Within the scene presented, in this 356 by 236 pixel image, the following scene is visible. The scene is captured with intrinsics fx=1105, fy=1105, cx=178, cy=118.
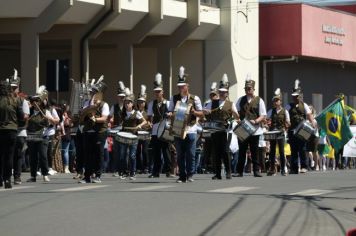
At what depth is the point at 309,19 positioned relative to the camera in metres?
43.6

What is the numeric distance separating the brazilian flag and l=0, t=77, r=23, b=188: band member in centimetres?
1187

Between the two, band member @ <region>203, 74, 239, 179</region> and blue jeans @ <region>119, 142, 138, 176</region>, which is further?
blue jeans @ <region>119, 142, 138, 176</region>

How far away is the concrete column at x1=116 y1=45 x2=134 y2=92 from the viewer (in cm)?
3684

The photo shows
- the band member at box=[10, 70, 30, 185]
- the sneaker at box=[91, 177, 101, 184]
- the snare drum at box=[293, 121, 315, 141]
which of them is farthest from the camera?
the snare drum at box=[293, 121, 315, 141]

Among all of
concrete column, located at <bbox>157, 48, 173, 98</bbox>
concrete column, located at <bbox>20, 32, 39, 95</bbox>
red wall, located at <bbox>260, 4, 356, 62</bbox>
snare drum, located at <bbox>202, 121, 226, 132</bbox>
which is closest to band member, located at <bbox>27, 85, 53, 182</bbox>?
snare drum, located at <bbox>202, 121, 226, 132</bbox>

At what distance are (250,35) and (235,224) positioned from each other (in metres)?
28.6

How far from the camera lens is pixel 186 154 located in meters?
20.2

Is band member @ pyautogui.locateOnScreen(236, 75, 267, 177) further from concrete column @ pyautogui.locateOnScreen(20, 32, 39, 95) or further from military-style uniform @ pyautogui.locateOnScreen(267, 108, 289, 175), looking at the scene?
concrete column @ pyautogui.locateOnScreen(20, 32, 39, 95)

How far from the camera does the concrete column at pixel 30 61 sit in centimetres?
3216

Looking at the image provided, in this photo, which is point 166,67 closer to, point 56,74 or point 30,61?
point 30,61

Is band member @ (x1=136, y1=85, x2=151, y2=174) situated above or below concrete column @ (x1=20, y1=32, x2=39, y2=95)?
below

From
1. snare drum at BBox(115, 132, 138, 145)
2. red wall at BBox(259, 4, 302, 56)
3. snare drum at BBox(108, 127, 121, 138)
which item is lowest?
snare drum at BBox(115, 132, 138, 145)

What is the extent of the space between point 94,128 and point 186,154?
174 centimetres

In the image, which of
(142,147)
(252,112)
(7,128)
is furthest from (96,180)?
(142,147)
